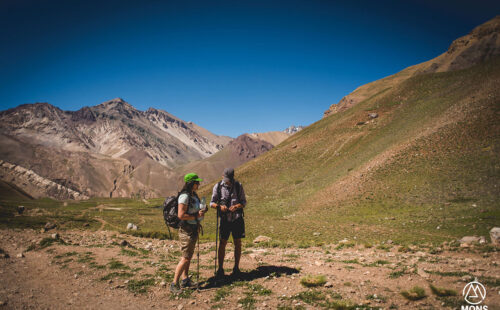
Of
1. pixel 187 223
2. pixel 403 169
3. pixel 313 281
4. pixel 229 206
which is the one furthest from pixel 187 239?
pixel 403 169

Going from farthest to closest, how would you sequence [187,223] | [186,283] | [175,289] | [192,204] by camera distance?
[186,283] → [192,204] → [187,223] → [175,289]

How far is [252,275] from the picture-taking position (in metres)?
9.08

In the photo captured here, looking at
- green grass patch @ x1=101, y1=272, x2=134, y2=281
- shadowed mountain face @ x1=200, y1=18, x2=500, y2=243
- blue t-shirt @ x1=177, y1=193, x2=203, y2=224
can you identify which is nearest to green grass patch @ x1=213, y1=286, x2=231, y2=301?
blue t-shirt @ x1=177, y1=193, x2=203, y2=224

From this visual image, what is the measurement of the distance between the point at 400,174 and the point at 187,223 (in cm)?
3689

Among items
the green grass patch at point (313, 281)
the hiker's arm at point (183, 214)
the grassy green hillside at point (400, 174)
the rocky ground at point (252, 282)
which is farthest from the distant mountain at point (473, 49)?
the hiker's arm at point (183, 214)

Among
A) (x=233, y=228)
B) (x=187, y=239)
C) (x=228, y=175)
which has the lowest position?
(x=187, y=239)

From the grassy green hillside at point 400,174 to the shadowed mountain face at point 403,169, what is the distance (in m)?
0.13

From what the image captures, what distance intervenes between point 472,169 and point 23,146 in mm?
249651

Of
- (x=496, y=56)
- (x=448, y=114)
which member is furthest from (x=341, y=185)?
(x=496, y=56)

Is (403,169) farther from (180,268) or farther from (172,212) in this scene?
(172,212)

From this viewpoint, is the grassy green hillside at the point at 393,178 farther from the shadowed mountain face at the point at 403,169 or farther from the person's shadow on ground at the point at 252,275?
the person's shadow on ground at the point at 252,275

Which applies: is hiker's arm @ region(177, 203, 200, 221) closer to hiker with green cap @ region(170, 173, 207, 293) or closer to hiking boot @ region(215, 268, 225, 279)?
hiker with green cap @ region(170, 173, 207, 293)

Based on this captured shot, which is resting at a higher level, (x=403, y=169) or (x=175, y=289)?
(x=403, y=169)

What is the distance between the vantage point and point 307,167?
200ft
